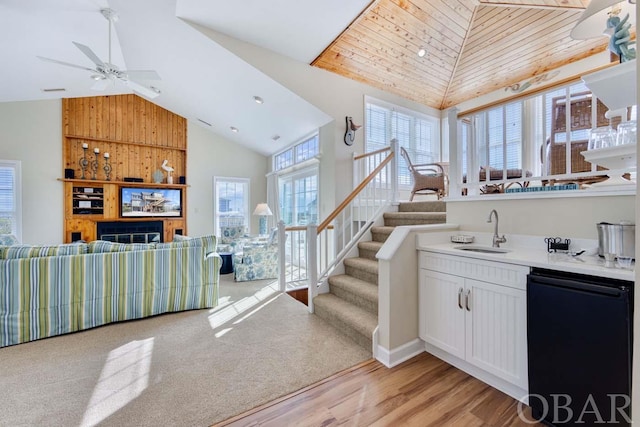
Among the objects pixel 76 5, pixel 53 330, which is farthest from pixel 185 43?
pixel 53 330

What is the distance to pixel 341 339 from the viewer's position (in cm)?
258

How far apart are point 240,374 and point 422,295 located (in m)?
1.57

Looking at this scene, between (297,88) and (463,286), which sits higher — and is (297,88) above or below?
above

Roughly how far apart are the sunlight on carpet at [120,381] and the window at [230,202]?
5402 mm

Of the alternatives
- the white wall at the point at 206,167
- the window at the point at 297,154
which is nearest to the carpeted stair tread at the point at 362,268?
the window at the point at 297,154

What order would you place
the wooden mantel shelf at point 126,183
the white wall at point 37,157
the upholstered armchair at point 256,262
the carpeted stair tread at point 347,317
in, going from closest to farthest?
the carpeted stair tread at point 347,317 → the upholstered armchair at point 256,262 → the white wall at point 37,157 → the wooden mantel shelf at point 126,183

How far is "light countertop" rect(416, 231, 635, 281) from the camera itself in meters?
1.36

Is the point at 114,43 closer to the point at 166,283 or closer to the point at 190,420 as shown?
the point at 166,283

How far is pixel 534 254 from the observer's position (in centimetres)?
180

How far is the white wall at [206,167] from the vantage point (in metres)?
7.41

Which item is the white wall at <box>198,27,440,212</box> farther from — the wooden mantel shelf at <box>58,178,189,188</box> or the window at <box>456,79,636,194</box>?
the wooden mantel shelf at <box>58,178,189,188</box>

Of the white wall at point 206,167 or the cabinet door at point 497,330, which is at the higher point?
the white wall at point 206,167

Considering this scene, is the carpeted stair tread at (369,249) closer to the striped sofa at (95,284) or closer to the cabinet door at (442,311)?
the cabinet door at (442,311)

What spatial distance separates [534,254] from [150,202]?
7.82 m
